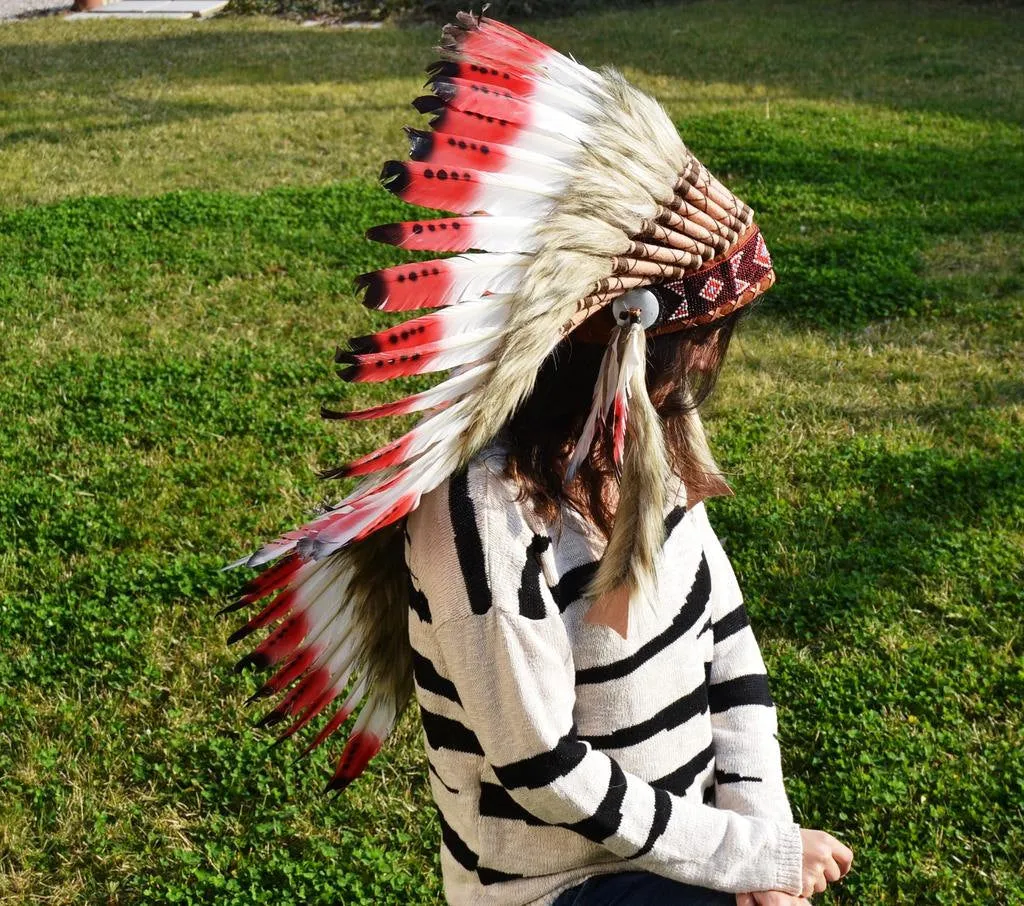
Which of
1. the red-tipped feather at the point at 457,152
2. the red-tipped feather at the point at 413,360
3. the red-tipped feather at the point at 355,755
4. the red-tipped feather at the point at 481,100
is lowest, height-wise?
the red-tipped feather at the point at 355,755

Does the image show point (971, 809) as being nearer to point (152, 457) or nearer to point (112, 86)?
point (152, 457)

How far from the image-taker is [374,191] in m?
7.80

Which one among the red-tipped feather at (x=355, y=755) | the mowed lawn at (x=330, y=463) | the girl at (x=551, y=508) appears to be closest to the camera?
the girl at (x=551, y=508)

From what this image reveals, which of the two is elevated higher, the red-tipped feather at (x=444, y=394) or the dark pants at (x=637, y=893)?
the red-tipped feather at (x=444, y=394)

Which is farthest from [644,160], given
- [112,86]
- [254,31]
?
[254,31]

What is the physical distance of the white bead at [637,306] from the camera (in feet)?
5.97

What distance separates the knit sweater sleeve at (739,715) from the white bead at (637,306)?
587 millimetres

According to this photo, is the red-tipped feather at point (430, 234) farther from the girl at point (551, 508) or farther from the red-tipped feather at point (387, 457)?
the red-tipped feather at point (387, 457)

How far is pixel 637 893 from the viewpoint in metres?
1.92

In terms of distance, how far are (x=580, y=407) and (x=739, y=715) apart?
0.74 m

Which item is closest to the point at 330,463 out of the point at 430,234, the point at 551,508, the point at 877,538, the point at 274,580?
the point at 877,538

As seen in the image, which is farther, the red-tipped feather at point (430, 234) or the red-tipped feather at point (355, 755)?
the red-tipped feather at point (355, 755)

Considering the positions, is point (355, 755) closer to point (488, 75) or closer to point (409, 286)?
point (409, 286)

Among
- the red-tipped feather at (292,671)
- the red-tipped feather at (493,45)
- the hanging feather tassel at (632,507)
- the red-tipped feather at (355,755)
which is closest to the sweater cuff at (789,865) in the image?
the hanging feather tassel at (632,507)
